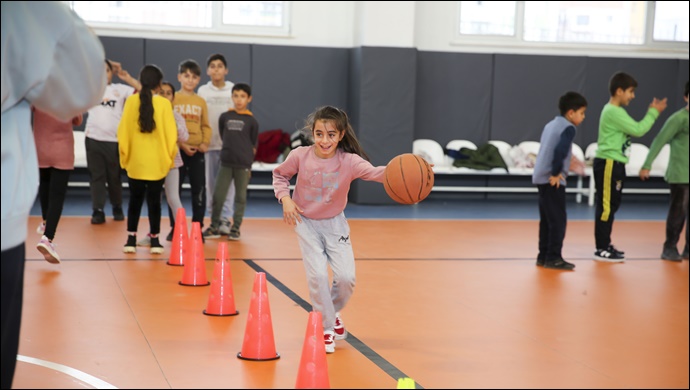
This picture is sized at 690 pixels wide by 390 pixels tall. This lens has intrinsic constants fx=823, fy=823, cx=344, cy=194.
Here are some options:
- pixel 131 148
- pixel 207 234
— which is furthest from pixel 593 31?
pixel 131 148

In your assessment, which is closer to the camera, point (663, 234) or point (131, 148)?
point (131, 148)

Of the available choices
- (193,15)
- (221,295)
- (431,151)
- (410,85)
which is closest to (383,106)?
(410,85)

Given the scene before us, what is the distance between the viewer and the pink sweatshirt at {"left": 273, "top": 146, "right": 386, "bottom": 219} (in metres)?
4.78

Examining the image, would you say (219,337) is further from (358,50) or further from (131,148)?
(358,50)

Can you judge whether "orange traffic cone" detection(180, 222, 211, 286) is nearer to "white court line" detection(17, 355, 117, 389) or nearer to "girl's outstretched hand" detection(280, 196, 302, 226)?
"girl's outstretched hand" detection(280, 196, 302, 226)

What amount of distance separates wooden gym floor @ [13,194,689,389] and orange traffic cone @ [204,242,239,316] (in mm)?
72

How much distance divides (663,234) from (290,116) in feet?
20.5

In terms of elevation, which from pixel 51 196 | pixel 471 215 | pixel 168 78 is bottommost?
pixel 471 215

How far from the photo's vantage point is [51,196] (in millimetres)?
6738

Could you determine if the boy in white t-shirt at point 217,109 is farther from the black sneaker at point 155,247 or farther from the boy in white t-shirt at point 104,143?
the black sneaker at point 155,247

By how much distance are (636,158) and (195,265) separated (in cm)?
1017

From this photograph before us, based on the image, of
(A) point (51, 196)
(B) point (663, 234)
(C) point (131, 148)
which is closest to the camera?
(A) point (51, 196)

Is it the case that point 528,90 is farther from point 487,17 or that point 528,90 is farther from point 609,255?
point 609,255

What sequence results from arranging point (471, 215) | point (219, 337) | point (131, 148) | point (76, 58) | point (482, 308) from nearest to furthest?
1. point (76, 58)
2. point (219, 337)
3. point (482, 308)
4. point (131, 148)
5. point (471, 215)
